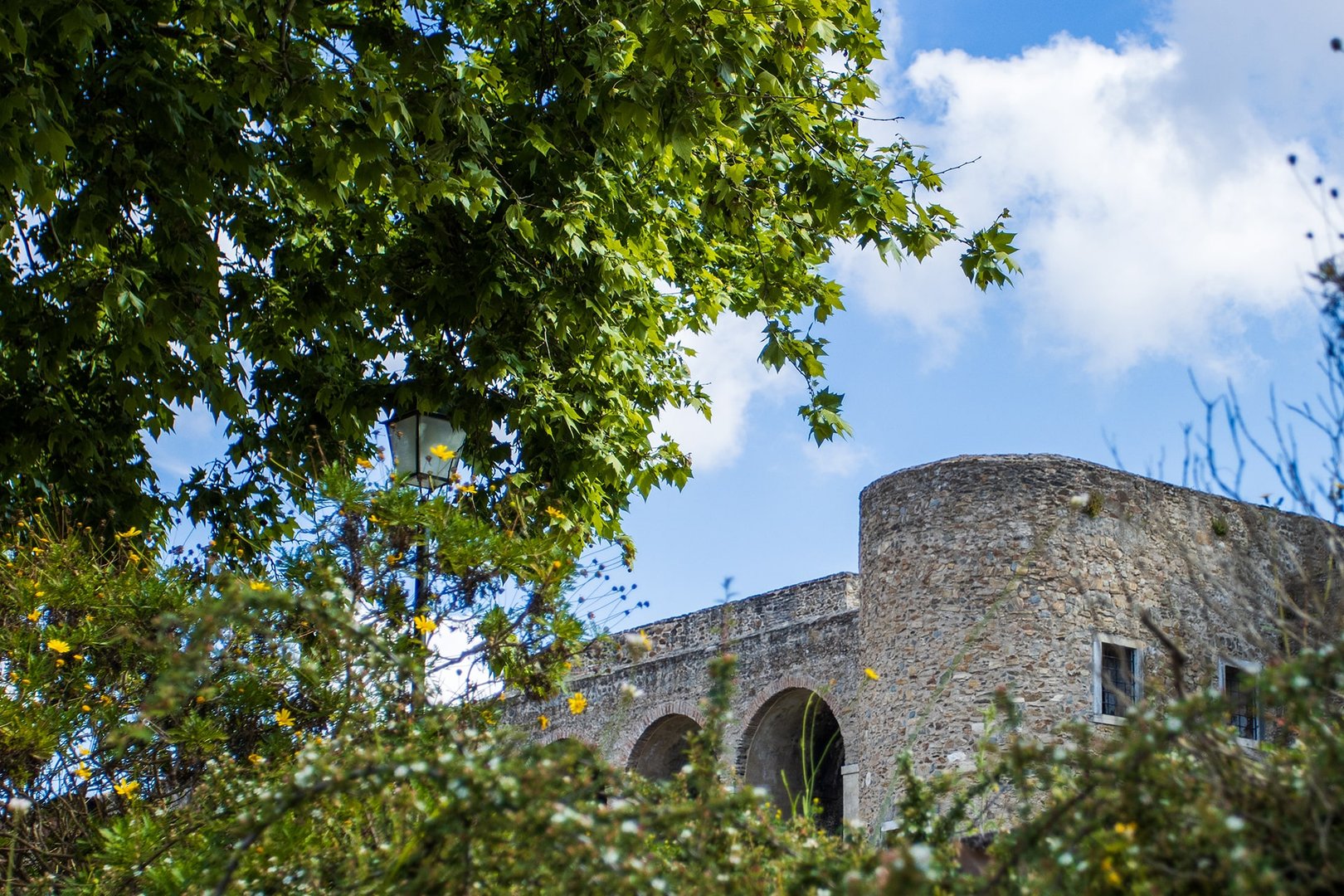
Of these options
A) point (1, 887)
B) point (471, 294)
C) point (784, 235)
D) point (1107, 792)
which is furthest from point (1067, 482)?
point (1107, 792)

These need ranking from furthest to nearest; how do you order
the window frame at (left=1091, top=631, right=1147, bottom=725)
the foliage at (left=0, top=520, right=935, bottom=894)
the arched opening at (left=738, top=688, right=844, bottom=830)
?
1. the arched opening at (left=738, top=688, right=844, bottom=830)
2. the window frame at (left=1091, top=631, right=1147, bottom=725)
3. the foliage at (left=0, top=520, right=935, bottom=894)

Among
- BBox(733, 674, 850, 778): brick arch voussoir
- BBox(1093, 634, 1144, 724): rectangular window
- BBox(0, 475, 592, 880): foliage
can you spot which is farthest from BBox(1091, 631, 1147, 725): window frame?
BBox(0, 475, 592, 880): foliage

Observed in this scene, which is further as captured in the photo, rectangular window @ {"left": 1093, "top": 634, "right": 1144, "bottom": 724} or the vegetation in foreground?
rectangular window @ {"left": 1093, "top": 634, "right": 1144, "bottom": 724}

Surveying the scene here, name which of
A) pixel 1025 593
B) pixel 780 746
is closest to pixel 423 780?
pixel 1025 593

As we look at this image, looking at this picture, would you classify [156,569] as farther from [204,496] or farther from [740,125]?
[740,125]

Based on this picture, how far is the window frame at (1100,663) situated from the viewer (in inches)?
517

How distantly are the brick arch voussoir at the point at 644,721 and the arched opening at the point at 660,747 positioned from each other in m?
0.06

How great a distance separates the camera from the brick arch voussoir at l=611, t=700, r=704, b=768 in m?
18.8

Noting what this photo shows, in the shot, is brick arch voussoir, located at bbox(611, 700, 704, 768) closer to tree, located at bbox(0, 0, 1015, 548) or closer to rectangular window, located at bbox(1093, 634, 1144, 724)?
rectangular window, located at bbox(1093, 634, 1144, 724)

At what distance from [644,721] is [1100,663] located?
26.5 ft

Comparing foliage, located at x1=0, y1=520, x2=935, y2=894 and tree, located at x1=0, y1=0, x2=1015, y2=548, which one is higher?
tree, located at x1=0, y1=0, x2=1015, y2=548

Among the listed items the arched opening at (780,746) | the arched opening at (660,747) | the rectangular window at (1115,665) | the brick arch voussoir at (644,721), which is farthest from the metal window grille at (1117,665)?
the arched opening at (660,747)

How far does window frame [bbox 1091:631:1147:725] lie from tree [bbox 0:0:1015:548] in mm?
5979

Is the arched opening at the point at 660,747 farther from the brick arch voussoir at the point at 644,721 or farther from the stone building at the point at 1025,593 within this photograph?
the stone building at the point at 1025,593
